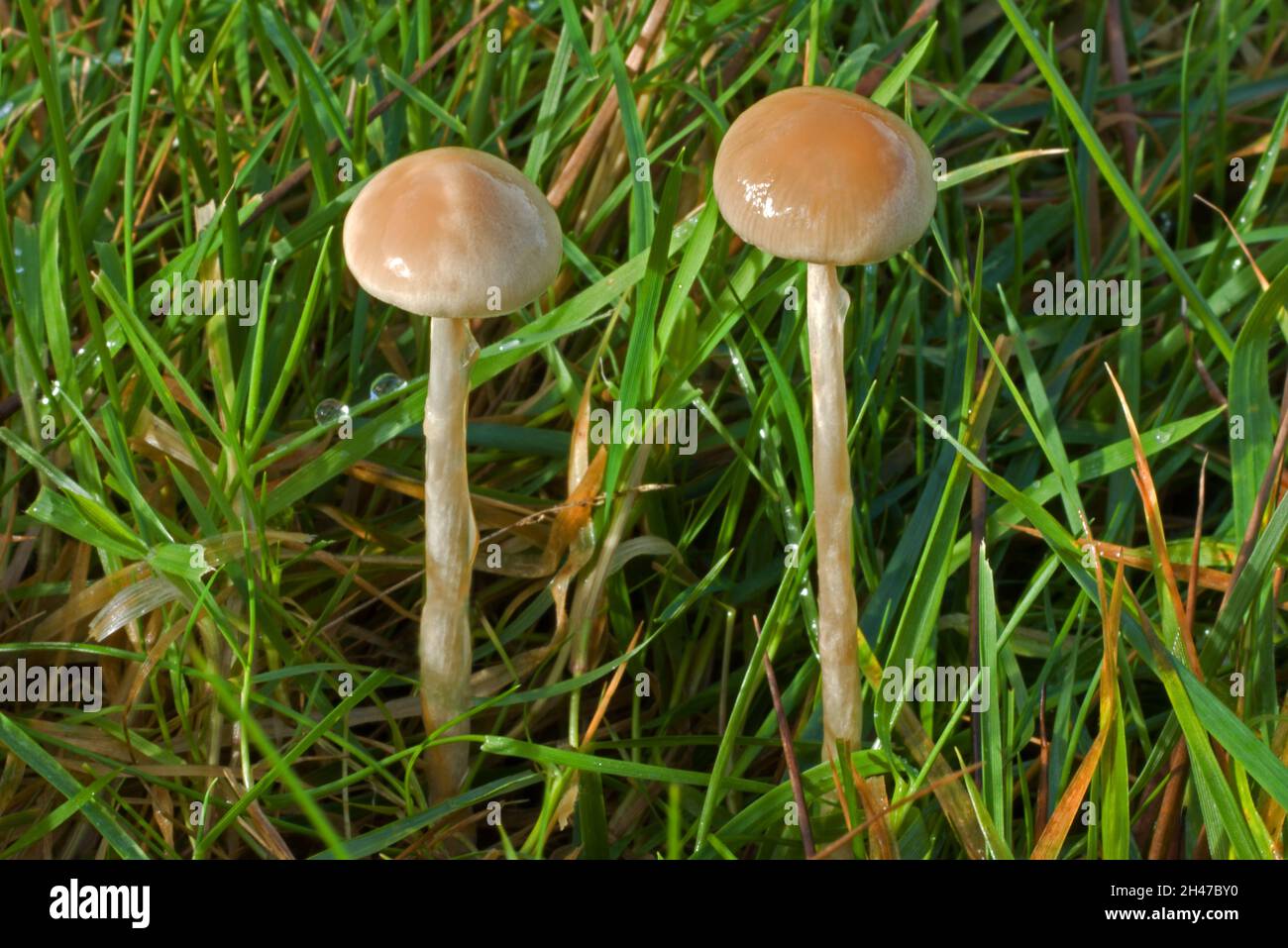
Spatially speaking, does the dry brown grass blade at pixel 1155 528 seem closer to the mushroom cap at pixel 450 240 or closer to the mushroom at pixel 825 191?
the mushroom at pixel 825 191

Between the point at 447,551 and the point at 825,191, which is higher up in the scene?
the point at 825,191

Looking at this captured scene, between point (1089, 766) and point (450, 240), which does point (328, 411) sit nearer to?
point (450, 240)

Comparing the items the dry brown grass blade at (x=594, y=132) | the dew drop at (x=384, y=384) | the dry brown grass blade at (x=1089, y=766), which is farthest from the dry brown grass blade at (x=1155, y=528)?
the dew drop at (x=384, y=384)

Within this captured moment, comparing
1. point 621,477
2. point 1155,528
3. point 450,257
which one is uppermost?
point 450,257

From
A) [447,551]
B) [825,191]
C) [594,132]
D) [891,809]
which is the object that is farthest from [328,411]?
[891,809]

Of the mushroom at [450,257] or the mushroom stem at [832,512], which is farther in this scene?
the mushroom stem at [832,512]

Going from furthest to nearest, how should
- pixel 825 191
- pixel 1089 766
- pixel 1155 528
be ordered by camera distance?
pixel 1155 528 → pixel 1089 766 → pixel 825 191
